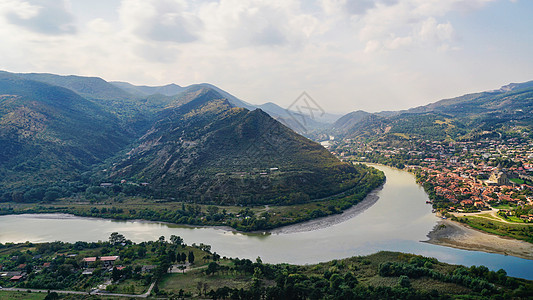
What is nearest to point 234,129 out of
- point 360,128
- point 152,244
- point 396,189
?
point 396,189

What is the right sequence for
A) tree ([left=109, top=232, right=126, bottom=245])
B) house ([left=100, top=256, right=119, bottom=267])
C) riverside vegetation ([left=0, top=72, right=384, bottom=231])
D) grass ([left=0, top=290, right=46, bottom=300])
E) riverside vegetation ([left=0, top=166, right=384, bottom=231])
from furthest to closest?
1. riverside vegetation ([left=0, top=72, right=384, bottom=231])
2. riverside vegetation ([left=0, top=166, right=384, bottom=231])
3. tree ([left=109, top=232, right=126, bottom=245])
4. house ([left=100, top=256, right=119, bottom=267])
5. grass ([left=0, top=290, right=46, bottom=300])

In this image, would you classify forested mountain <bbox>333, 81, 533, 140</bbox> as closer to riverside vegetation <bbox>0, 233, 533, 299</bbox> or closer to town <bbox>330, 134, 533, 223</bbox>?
town <bbox>330, 134, 533, 223</bbox>

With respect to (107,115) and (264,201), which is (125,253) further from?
(107,115)

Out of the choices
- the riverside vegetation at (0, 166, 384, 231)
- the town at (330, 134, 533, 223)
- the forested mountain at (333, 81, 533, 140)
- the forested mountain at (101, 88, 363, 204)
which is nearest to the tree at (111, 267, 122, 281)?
the riverside vegetation at (0, 166, 384, 231)

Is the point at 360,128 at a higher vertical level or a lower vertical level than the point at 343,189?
higher

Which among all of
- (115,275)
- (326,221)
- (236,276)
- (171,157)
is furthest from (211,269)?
(171,157)
